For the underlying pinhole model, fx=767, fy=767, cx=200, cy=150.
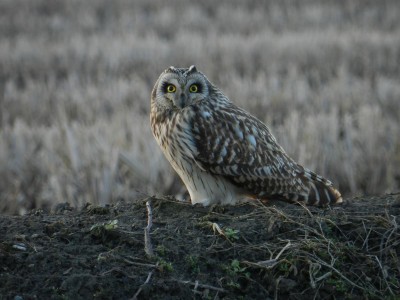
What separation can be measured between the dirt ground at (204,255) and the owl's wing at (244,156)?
0.56 m

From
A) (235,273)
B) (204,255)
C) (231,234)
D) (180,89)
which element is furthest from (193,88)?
(235,273)

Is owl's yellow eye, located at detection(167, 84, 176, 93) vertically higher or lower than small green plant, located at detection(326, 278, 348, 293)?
higher

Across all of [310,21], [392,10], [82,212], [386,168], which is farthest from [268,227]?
[392,10]

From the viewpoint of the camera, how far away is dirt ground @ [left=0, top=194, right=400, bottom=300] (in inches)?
146

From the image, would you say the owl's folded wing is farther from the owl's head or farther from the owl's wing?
the owl's head

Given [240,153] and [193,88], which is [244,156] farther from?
[193,88]

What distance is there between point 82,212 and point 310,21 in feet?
41.0

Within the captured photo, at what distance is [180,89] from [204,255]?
1.55m

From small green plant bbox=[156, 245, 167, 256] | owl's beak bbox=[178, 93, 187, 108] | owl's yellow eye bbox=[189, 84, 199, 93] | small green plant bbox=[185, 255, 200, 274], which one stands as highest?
owl's yellow eye bbox=[189, 84, 199, 93]

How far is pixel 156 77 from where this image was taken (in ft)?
40.0

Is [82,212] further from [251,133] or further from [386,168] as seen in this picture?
[386,168]

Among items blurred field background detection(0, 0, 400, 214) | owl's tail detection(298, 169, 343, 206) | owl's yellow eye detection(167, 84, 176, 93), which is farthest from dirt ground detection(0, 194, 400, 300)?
owl's yellow eye detection(167, 84, 176, 93)

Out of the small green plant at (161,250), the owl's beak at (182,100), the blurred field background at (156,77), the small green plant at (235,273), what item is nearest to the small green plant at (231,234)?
the small green plant at (235,273)

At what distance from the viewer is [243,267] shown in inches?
155
